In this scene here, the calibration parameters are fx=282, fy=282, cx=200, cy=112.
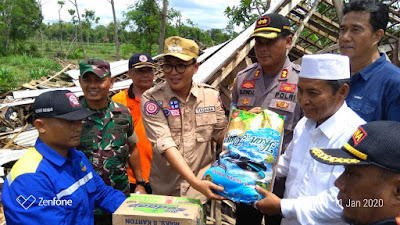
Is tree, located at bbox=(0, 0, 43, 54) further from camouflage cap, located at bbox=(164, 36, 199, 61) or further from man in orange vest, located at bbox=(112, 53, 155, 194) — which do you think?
camouflage cap, located at bbox=(164, 36, 199, 61)

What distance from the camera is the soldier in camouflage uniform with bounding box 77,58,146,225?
2.43 meters

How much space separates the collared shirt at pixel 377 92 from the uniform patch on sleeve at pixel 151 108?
1535 millimetres

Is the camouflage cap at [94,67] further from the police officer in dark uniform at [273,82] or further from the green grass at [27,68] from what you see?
the green grass at [27,68]

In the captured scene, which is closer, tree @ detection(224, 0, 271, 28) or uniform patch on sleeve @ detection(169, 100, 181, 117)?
uniform patch on sleeve @ detection(169, 100, 181, 117)

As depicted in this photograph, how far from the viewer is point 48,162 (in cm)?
171

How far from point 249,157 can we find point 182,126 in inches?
29.4

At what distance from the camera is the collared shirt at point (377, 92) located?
200cm

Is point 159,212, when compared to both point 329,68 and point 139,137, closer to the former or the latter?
point 329,68

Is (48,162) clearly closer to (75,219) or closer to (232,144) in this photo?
(75,219)

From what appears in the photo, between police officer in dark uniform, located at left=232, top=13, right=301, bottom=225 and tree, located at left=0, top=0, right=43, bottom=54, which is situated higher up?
tree, located at left=0, top=0, right=43, bottom=54

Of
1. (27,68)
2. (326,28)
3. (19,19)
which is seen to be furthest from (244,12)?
(19,19)

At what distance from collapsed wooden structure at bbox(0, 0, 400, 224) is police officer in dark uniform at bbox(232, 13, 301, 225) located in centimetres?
154

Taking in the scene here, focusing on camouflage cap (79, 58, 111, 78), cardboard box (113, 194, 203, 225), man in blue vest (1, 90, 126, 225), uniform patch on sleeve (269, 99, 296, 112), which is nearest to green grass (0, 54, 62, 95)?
camouflage cap (79, 58, 111, 78)

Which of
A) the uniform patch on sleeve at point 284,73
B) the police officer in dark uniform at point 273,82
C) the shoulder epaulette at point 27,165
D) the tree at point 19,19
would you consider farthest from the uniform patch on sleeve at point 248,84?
the tree at point 19,19
